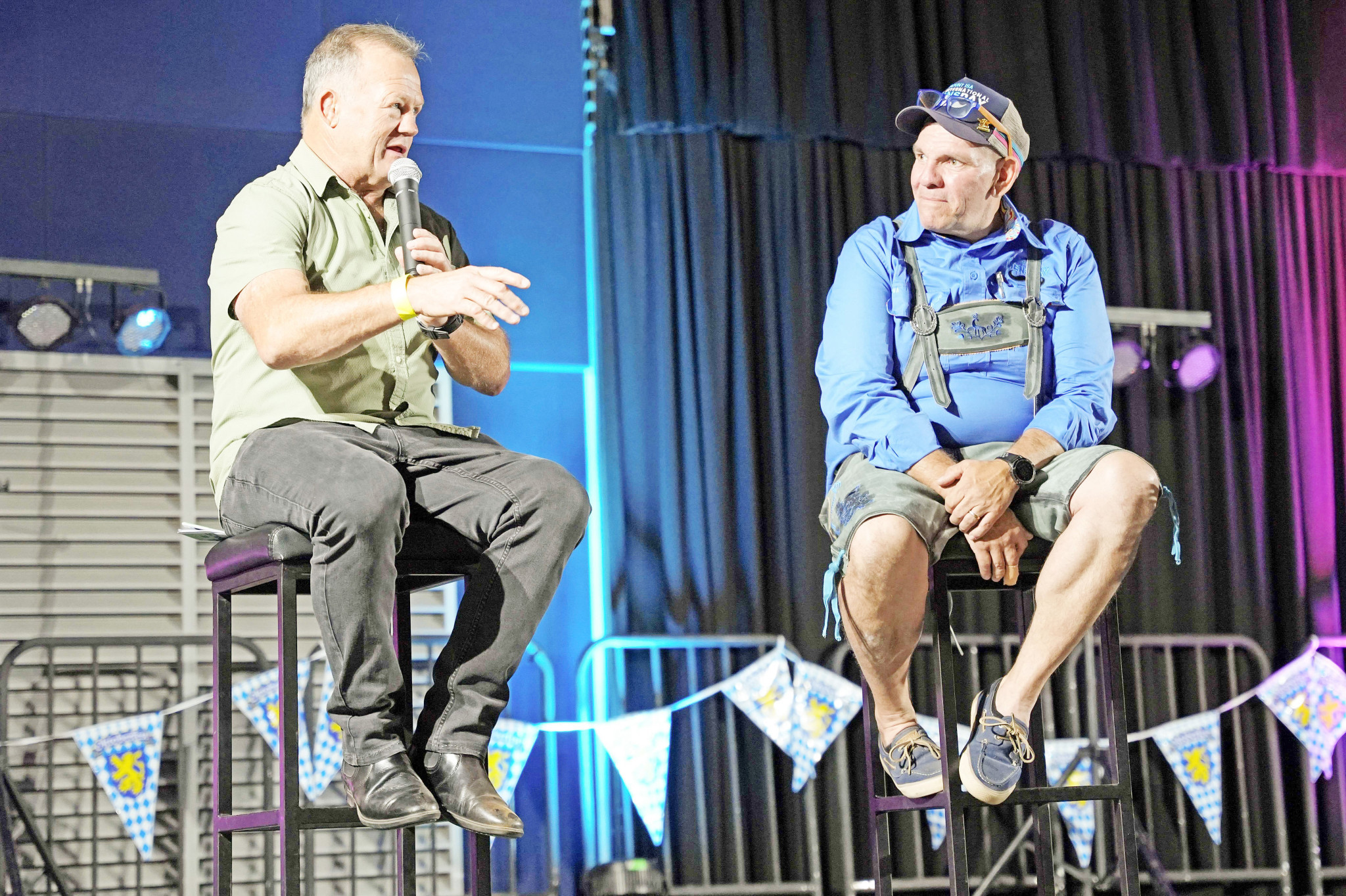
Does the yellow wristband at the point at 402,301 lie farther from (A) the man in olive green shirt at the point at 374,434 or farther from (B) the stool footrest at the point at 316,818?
(B) the stool footrest at the point at 316,818

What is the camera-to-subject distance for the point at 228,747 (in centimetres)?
251

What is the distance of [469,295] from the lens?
216 centimetres

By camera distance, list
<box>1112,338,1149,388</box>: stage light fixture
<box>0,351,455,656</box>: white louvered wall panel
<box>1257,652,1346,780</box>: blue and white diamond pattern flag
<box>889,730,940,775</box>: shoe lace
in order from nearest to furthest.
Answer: <box>889,730,940,775</box>: shoe lace < <box>0,351,455,656</box>: white louvered wall panel < <box>1257,652,1346,780</box>: blue and white diamond pattern flag < <box>1112,338,1149,388</box>: stage light fixture

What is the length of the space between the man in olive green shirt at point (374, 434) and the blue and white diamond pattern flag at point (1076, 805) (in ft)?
9.96

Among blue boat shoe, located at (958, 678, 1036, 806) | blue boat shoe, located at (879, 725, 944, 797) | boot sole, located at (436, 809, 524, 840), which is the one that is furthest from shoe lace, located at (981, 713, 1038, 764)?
boot sole, located at (436, 809, 524, 840)

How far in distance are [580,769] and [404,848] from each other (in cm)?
244

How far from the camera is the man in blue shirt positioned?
2547 millimetres

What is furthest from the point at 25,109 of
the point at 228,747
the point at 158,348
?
the point at 228,747

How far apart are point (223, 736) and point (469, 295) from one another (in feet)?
2.96

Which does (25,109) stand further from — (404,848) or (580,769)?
(404,848)

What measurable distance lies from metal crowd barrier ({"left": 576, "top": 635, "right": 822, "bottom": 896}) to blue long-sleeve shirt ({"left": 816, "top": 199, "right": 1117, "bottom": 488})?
2143 millimetres

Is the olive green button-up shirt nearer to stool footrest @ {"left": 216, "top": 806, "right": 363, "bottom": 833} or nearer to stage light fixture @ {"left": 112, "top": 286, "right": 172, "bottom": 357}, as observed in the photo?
stool footrest @ {"left": 216, "top": 806, "right": 363, "bottom": 833}

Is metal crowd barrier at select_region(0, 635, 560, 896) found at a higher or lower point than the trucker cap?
lower

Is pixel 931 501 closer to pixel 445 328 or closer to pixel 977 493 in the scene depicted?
pixel 977 493
